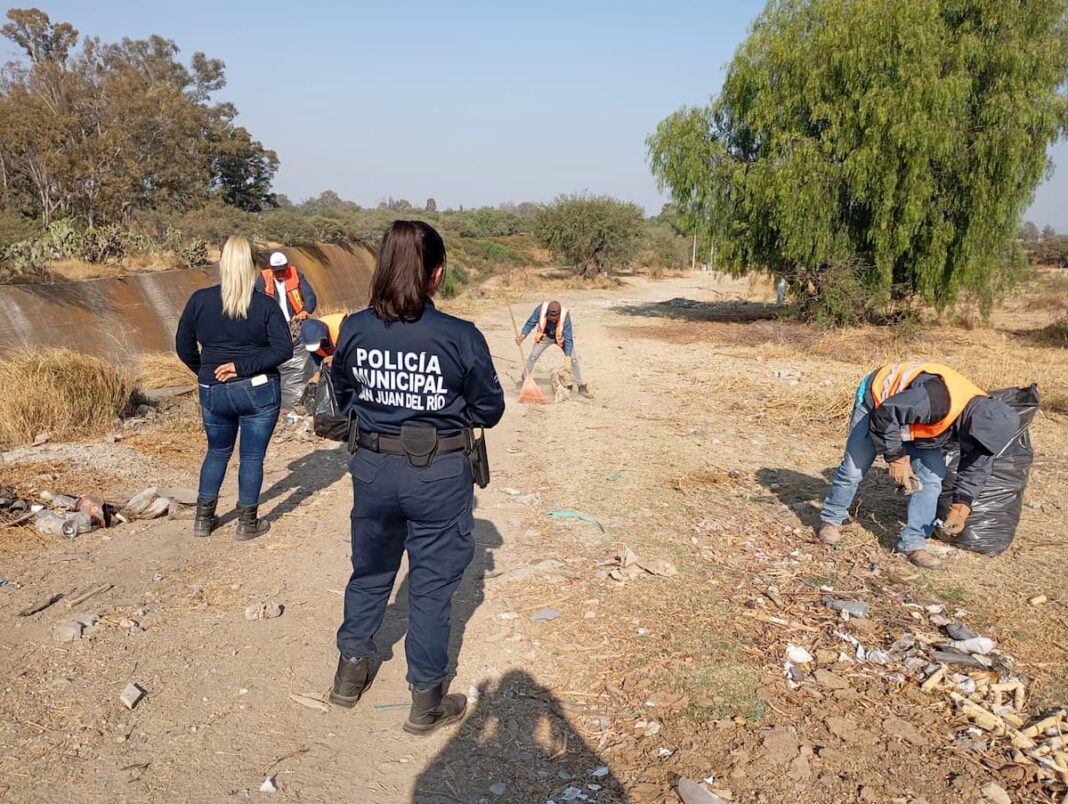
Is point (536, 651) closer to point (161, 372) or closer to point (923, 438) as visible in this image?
point (923, 438)

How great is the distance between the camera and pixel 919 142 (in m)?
15.1

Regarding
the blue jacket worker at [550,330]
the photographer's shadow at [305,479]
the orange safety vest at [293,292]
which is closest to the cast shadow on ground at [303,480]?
the photographer's shadow at [305,479]

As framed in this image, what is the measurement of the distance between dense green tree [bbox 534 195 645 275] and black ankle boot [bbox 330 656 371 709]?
33575 mm

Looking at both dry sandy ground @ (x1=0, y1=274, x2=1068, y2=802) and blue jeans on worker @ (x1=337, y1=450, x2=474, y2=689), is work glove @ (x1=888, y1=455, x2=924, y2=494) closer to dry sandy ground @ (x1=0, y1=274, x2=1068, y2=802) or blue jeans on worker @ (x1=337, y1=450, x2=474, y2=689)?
dry sandy ground @ (x1=0, y1=274, x2=1068, y2=802)

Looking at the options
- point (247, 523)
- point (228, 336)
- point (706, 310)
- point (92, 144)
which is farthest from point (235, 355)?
point (706, 310)

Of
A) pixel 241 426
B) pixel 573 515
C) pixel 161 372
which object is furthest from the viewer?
pixel 161 372

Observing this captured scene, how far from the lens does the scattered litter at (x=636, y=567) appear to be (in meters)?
4.45

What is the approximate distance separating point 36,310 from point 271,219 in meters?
11.9

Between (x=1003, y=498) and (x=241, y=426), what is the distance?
16.2 feet

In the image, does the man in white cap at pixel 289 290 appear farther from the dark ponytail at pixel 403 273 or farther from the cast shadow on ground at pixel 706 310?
the cast shadow on ground at pixel 706 310

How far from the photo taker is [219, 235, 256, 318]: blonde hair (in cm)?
429

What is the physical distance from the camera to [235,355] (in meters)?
4.42

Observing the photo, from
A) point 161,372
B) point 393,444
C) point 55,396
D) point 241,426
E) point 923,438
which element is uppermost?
point 393,444

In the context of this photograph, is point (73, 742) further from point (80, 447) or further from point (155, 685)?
point (80, 447)
